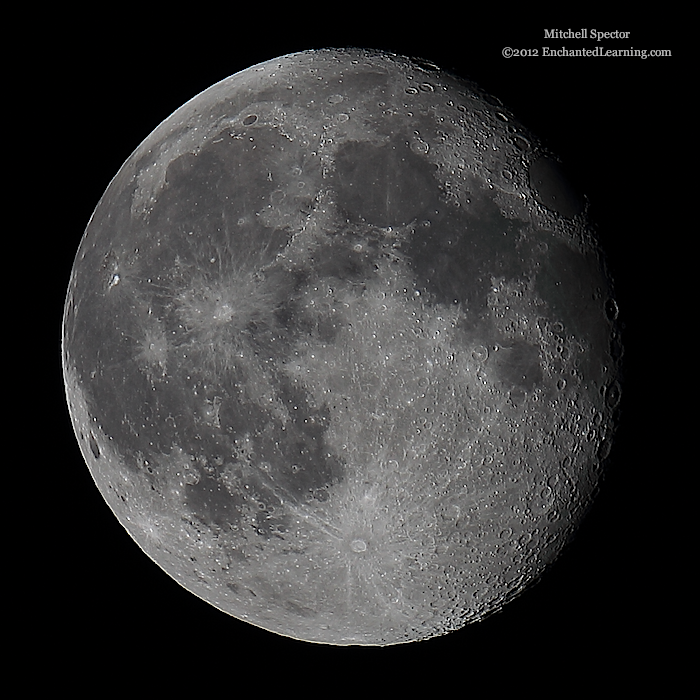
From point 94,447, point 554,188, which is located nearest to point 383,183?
point 554,188

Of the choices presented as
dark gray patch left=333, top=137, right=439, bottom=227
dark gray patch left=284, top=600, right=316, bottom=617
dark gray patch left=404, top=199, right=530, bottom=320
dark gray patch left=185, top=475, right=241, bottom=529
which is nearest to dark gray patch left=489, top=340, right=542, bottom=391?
dark gray patch left=404, top=199, right=530, bottom=320

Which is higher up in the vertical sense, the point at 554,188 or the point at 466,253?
the point at 554,188

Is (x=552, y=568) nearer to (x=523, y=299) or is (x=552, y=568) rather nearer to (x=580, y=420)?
(x=580, y=420)

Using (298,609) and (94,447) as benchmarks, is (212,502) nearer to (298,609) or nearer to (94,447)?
(298,609)

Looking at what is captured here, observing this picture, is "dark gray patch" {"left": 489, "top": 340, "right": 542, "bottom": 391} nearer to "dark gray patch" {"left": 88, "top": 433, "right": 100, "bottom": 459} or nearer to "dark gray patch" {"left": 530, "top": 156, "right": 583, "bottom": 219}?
"dark gray patch" {"left": 530, "top": 156, "right": 583, "bottom": 219}

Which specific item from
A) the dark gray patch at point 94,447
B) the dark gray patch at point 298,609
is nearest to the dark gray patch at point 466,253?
the dark gray patch at point 298,609

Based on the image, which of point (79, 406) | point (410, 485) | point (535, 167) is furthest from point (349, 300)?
point (79, 406)

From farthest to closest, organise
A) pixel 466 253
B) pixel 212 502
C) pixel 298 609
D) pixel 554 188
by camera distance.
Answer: pixel 298 609, pixel 554 188, pixel 212 502, pixel 466 253

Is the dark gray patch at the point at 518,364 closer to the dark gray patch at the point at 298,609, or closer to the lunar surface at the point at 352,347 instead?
the lunar surface at the point at 352,347
